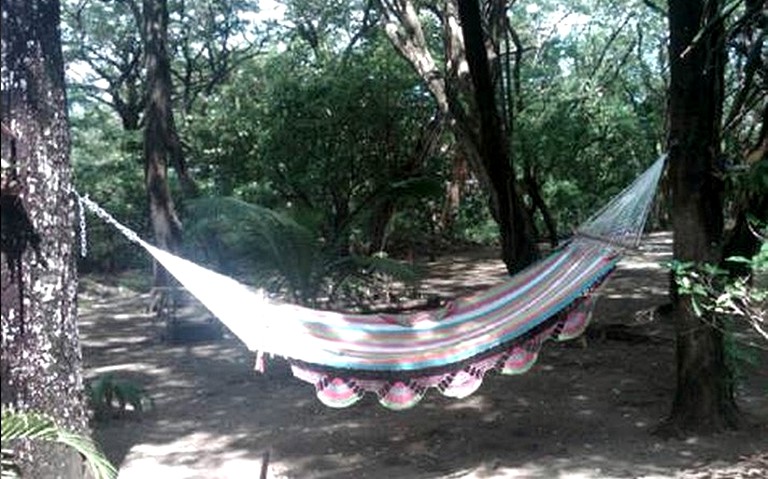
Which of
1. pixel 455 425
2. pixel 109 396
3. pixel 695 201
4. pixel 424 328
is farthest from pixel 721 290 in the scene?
pixel 109 396

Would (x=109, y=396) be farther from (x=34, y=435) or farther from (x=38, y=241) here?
(x=34, y=435)

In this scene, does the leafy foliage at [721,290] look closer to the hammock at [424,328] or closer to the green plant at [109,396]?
the hammock at [424,328]

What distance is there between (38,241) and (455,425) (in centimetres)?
215

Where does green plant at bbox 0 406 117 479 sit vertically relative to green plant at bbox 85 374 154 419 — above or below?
above

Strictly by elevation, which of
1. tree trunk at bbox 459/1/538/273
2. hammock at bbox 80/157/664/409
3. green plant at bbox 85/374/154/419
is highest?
tree trunk at bbox 459/1/538/273

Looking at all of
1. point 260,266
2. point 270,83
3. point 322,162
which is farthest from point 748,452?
point 270,83

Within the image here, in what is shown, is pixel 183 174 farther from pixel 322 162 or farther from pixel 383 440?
pixel 383 440

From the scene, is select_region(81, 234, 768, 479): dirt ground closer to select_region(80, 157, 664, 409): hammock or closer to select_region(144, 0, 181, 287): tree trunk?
select_region(80, 157, 664, 409): hammock

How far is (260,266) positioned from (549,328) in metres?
2.62

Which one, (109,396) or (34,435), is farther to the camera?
(109,396)

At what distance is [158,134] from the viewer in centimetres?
666

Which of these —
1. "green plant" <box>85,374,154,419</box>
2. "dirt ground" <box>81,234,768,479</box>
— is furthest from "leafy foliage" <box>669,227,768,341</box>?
"green plant" <box>85,374,154,419</box>

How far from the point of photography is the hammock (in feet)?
9.01

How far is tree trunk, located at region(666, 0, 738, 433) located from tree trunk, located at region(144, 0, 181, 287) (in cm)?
428
